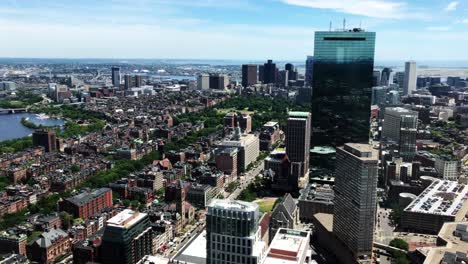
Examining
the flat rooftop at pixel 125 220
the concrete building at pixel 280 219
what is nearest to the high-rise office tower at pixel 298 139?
the concrete building at pixel 280 219

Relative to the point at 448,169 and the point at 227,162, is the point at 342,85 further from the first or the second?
the point at 227,162

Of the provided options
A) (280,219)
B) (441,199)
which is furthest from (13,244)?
(441,199)

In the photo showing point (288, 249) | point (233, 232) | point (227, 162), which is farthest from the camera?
point (227, 162)

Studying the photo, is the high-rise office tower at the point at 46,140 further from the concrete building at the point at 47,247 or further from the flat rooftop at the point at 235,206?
the flat rooftop at the point at 235,206

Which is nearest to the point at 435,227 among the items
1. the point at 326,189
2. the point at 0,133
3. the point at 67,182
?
the point at 326,189

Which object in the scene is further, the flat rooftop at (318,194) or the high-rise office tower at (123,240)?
the flat rooftop at (318,194)
